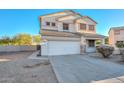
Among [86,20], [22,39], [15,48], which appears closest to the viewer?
[86,20]

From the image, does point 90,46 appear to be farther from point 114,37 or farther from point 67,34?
point 114,37

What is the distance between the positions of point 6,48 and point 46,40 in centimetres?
1340

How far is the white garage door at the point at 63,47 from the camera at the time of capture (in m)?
13.4

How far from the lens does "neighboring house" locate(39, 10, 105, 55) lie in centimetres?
1350

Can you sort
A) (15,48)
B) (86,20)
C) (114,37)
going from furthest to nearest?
(15,48), (114,37), (86,20)

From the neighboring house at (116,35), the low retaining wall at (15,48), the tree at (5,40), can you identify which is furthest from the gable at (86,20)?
the tree at (5,40)

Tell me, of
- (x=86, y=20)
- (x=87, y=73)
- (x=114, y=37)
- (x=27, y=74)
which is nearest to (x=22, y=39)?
(x=86, y=20)

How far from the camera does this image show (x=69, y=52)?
47.5ft

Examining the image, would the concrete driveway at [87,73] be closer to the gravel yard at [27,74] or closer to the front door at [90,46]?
the gravel yard at [27,74]

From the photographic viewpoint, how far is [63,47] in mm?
14180

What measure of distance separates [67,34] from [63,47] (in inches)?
86.7

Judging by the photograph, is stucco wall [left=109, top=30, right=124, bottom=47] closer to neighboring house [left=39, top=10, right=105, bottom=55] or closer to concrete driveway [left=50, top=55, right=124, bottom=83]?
neighboring house [left=39, top=10, right=105, bottom=55]
